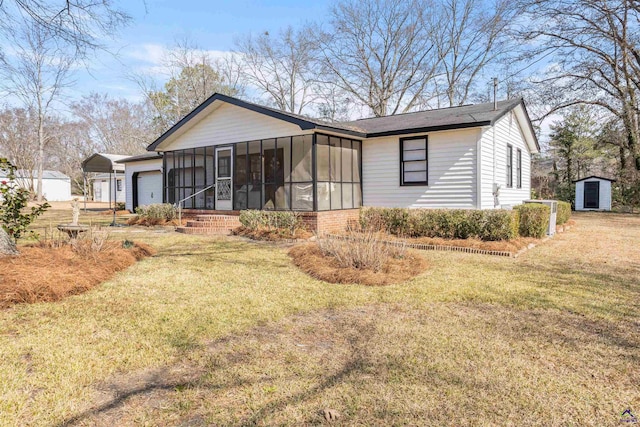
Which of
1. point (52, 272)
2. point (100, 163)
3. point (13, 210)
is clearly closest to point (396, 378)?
point (52, 272)

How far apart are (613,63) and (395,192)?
59.8ft

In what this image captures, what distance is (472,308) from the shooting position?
4.38 m

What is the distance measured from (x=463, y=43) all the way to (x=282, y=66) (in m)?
14.6

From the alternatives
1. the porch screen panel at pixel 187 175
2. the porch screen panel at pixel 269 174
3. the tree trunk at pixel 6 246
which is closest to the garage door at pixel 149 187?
the porch screen panel at pixel 187 175

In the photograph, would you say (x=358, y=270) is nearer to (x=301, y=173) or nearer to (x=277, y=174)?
(x=301, y=173)

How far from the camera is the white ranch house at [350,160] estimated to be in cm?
1072

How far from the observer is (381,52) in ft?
94.6

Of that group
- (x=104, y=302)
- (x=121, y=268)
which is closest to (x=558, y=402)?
(x=104, y=302)

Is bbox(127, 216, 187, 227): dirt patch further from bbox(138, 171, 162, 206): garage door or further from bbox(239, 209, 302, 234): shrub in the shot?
bbox(138, 171, 162, 206): garage door

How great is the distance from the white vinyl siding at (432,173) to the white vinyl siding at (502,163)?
400 millimetres

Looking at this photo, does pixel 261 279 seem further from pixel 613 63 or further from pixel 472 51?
pixel 472 51

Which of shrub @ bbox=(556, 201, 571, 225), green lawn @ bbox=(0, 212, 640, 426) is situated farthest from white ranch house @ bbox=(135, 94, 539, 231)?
green lawn @ bbox=(0, 212, 640, 426)

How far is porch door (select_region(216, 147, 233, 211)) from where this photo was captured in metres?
13.5

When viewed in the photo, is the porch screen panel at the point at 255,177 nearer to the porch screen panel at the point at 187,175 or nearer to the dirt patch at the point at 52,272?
the porch screen panel at the point at 187,175
